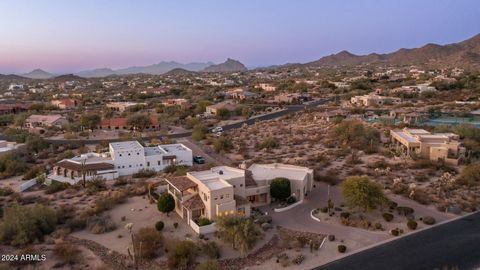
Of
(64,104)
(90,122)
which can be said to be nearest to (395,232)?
(90,122)

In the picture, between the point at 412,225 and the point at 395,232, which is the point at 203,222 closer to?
the point at 395,232

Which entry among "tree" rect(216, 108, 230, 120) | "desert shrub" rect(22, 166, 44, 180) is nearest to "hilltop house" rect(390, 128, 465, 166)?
"tree" rect(216, 108, 230, 120)

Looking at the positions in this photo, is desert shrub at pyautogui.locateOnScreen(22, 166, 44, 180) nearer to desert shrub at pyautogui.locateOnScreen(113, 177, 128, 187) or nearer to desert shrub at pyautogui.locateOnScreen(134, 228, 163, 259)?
desert shrub at pyautogui.locateOnScreen(113, 177, 128, 187)

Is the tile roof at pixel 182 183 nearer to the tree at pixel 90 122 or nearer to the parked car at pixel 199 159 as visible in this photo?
the parked car at pixel 199 159

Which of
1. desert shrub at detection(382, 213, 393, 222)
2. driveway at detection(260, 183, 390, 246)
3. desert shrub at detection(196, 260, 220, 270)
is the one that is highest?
desert shrub at detection(196, 260, 220, 270)

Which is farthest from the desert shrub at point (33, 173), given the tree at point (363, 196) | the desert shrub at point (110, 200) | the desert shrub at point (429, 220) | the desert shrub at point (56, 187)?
the desert shrub at point (429, 220)

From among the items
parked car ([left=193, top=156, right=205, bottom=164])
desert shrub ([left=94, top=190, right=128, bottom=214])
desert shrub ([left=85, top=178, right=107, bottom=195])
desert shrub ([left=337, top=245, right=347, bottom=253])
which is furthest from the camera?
parked car ([left=193, top=156, right=205, bottom=164])

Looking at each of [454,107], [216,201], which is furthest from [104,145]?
[454,107]
